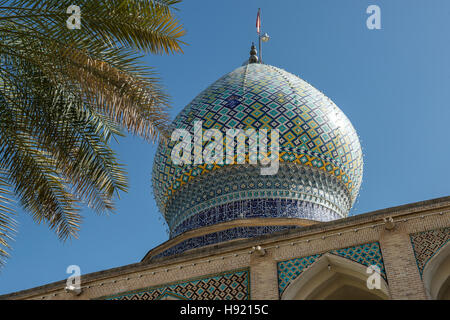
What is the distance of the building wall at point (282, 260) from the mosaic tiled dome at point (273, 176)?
2.67m

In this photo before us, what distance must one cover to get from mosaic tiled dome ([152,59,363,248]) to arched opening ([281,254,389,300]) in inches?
112

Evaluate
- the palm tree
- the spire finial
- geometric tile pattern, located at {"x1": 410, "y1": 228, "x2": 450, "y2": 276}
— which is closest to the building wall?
geometric tile pattern, located at {"x1": 410, "y1": 228, "x2": 450, "y2": 276}

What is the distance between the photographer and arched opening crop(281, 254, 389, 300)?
7066 millimetres

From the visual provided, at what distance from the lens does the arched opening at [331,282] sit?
7.07m

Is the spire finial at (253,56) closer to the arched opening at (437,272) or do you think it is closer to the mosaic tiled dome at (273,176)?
the mosaic tiled dome at (273,176)

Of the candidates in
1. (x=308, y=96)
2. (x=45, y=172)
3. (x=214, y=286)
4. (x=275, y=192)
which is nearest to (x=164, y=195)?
(x=275, y=192)

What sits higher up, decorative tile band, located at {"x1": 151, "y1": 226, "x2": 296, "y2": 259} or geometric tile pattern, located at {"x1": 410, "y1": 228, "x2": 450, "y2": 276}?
decorative tile band, located at {"x1": 151, "y1": 226, "x2": 296, "y2": 259}

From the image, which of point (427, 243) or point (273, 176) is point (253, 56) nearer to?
point (273, 176)

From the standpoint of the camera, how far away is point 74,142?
6.08 m

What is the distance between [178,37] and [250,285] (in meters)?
3.04

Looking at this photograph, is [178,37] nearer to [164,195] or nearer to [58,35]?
[58,35]

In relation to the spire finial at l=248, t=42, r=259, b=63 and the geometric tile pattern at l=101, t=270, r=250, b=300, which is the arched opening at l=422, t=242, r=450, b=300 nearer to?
the geometric tile pattern at l=101, t=270, r=250, b=300

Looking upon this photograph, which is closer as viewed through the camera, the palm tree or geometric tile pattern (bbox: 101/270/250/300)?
the palm tree

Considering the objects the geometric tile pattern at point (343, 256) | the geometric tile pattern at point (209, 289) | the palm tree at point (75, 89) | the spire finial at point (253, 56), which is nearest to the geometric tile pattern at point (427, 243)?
the geometric tile pattern at point (343, 256)
